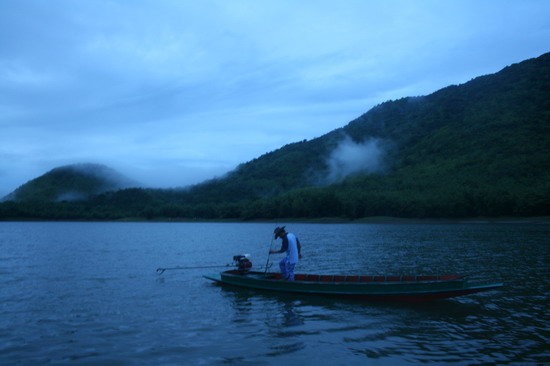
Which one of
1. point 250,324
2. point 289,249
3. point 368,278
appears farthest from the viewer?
point 289,249

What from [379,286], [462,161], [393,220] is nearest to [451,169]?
[462,161]

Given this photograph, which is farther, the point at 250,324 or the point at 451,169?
the point at 451,169

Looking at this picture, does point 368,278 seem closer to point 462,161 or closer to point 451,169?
point 451,169

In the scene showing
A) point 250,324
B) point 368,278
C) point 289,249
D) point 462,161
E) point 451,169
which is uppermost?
point 462,161

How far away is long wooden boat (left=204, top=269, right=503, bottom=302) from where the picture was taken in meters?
18.4

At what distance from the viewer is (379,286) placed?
19.5 metres

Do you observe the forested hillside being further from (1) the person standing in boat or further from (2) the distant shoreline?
(1) the person standing in boat

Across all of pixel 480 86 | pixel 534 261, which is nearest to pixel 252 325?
pixel 534 261

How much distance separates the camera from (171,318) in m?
17.3

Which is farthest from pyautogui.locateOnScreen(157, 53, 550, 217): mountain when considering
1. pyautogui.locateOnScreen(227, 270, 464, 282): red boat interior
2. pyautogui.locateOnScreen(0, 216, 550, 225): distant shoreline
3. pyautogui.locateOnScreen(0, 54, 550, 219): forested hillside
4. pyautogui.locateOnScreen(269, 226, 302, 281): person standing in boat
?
pyautogui.locateOnScreen(269, 226, 302, 281): person standing in boat

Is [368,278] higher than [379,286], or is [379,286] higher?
[368,278]

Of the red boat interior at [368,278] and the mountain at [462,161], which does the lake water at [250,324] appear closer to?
the red boat interior at [368,278]

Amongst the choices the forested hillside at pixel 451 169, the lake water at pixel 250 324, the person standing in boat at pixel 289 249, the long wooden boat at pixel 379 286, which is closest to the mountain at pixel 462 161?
the forested hillside at pixel 451 169

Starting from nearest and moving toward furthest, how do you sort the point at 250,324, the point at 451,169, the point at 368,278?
the point at 250,324, the point at 368,278, the point at 451,169
